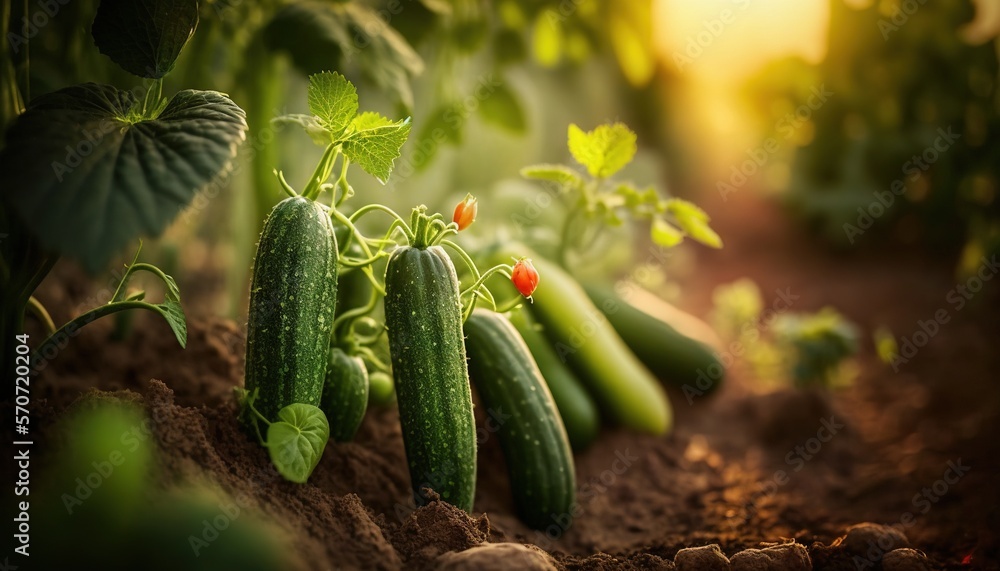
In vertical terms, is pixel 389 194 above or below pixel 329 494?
above

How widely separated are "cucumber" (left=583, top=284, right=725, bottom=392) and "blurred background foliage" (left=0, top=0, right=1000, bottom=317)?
39cm

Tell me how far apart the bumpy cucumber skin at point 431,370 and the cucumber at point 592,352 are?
0.89 meters

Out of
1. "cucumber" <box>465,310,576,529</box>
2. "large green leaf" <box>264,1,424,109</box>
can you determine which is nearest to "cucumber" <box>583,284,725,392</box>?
"cucumber" <box>465,310,576,529</box>

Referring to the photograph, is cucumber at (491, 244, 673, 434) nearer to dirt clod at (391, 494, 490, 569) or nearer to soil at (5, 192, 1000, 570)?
soil at (5, 192, 1000, 570)

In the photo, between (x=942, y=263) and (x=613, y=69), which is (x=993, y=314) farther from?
Answer: (x=613, y=69)

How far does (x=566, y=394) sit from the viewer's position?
231cm

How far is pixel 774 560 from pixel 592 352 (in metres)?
1.11

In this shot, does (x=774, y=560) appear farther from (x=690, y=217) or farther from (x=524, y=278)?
(x=690, y=217)

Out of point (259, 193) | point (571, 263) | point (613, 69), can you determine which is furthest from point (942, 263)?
point (259, 193)

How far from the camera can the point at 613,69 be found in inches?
228

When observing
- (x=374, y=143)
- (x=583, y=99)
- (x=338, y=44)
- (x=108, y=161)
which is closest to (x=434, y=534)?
(x=374, y=143)

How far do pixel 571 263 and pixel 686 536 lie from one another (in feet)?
3.91

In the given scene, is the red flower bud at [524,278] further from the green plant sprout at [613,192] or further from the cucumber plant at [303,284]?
the green plant sprout at [613,192]

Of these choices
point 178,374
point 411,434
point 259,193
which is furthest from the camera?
point 259,193
